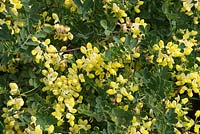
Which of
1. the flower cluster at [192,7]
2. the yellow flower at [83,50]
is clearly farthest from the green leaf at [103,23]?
the flower cluster at [192,7]

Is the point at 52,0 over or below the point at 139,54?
over

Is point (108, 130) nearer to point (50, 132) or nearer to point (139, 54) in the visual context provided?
point (50, 132)

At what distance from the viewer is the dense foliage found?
201 centimetres

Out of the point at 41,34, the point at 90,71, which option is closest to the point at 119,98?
the point at 90,71

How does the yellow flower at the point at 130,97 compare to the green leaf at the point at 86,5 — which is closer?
the yellow flower at the point at 130,97

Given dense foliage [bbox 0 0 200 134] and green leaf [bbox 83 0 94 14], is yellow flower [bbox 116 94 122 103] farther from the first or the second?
green leaf [bbox 83 0 94 14]

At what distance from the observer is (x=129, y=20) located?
7.40 feet

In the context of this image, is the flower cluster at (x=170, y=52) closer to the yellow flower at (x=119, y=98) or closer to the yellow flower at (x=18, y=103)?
the yellow flower at (x=119, y=98)

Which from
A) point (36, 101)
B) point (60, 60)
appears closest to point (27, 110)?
point (36, 101)

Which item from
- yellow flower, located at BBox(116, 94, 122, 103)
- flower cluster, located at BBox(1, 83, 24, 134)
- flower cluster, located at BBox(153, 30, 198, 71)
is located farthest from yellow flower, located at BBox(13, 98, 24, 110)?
flower cluster, located at BBox(153, 30, 198, 71)

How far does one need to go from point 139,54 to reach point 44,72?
0.37 m

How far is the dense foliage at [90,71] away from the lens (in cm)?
201

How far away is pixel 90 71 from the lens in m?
2.10

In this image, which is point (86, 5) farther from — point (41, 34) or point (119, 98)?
point (119, 98)
